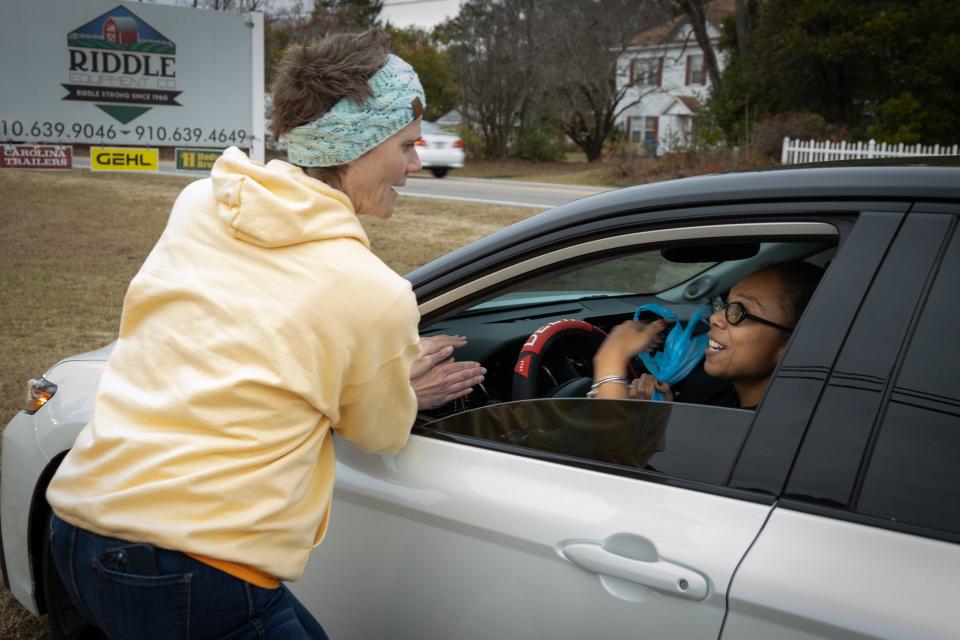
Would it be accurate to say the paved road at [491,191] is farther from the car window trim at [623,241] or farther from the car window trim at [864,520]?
the car window trim at [864,520]

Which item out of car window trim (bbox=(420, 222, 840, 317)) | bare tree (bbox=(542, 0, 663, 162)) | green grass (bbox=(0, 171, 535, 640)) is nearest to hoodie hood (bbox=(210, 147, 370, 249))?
car window trim (bbox=(420, 222, 840, 317))

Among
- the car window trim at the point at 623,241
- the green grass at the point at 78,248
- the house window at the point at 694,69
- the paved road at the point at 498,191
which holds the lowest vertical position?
the green grass at the point at 78,248

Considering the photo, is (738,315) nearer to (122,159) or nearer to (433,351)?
(433,351)

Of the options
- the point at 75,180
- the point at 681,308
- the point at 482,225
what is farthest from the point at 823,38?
the point at 681,308

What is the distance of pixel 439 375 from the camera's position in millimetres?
2221

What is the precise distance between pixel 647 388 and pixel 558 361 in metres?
0.35

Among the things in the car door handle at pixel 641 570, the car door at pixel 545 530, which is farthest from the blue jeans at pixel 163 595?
the car door handle at pixel 641 570

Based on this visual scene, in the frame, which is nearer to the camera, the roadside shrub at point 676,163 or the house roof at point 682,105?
the roadside shrub at point 676,163

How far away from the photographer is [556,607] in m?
1.77

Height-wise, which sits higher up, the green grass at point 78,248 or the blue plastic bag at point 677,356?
the blue plastic bag at point 677,356

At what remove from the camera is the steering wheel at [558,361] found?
8.05 ft

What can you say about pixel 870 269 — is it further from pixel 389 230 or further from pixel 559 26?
pixel 559 26

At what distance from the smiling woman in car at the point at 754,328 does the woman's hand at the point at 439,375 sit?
344 mm

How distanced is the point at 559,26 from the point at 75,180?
18.5m
